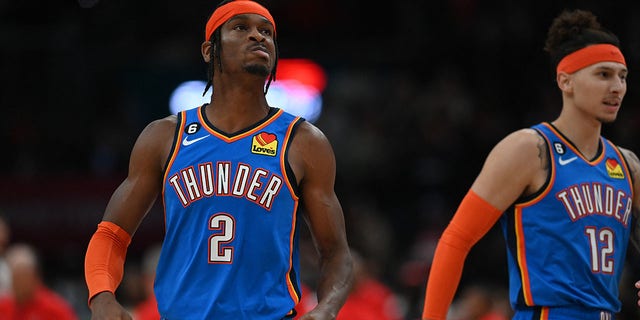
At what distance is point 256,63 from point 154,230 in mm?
11692

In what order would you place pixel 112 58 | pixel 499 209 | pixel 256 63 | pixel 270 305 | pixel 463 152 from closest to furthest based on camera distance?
1. pixel 270 305
2. pixel 256 63
3. pixel 499 209
4. pixel 463 152
5. pixel 112 58

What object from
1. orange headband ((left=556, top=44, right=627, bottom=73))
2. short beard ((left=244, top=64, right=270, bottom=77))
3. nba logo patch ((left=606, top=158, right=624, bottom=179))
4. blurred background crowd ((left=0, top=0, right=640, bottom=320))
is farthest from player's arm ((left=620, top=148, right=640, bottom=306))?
blurred background crowd ((left=0, top=0, right=640, bottom=320))

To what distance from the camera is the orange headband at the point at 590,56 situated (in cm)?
607

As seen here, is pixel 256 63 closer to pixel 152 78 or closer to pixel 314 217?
pixel 314 217

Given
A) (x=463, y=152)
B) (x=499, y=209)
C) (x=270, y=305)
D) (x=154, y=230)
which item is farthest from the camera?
(x=154, y=230)

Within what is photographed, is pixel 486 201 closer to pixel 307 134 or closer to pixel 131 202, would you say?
pixel 307 134

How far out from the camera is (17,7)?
18953 mm

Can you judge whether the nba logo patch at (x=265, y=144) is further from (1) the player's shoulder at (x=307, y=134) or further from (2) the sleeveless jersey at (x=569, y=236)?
(2) the sleeveless jersey at (x=569, y=236)

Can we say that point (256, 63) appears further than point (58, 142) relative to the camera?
No

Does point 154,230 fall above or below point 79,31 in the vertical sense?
below

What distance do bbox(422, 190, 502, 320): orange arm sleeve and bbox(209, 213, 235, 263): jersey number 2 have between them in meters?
1.27

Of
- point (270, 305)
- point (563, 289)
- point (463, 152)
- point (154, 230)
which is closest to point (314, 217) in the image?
point (270, 305)

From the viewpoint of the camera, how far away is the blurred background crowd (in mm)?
15312

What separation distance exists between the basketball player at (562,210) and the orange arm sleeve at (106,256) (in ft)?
5.47
